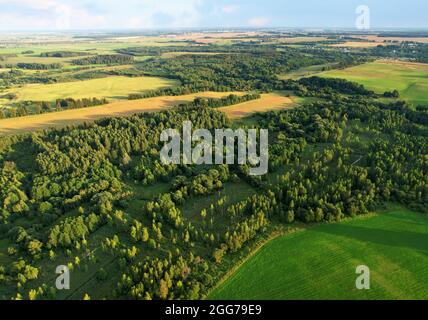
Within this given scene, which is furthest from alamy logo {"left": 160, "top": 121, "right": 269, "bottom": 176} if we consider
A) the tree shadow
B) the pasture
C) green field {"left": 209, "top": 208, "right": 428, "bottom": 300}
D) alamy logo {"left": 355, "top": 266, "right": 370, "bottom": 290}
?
the pasture

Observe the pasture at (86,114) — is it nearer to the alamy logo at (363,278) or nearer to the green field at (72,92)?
the green field at (72,92)

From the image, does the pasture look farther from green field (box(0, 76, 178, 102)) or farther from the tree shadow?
the tree shadow

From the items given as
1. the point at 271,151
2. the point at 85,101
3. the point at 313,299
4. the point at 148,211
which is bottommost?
the point at 313,299

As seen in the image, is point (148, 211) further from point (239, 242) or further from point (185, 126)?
point (185, 126)

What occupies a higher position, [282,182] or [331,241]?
[282,182]

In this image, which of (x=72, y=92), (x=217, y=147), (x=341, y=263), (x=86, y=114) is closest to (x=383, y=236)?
(x=341, y=263)

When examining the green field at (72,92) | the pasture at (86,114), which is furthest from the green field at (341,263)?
the green field at (72,92)

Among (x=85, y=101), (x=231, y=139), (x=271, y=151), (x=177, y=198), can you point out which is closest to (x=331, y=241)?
(x=177, y=198)
